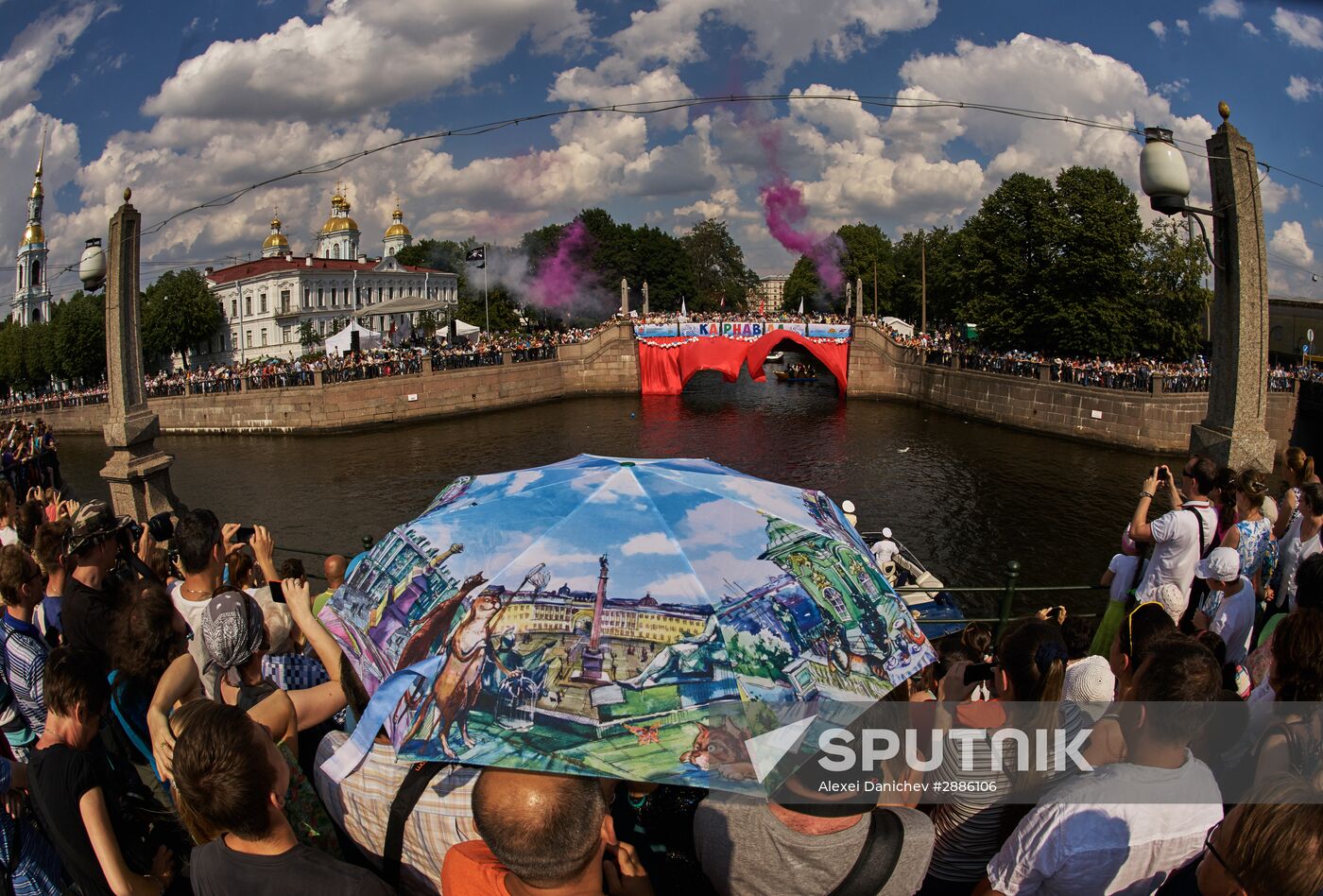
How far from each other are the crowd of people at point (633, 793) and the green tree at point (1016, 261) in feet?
106

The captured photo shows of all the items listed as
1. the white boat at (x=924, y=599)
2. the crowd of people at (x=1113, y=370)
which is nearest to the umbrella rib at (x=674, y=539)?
the white boat at (x=924, y=599)

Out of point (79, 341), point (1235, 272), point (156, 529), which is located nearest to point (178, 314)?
point (79, 341)

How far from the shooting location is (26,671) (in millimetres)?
3510

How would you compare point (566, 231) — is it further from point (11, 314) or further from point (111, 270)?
point (111, 270)

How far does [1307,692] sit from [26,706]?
4.62 meters

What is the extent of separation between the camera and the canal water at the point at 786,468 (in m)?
16.7

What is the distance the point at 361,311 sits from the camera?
50219 millimetres

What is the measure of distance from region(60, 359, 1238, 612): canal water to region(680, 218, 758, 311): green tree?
50.0 meters

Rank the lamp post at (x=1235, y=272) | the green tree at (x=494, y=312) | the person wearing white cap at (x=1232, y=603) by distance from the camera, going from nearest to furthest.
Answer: the person wearing white cap at (x=1232, y=603), the lamp post at (x=1235, y=272), the green tree at (x=494, y=312)

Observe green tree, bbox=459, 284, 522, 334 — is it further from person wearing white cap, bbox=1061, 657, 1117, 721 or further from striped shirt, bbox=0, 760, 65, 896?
person wearing white cap, bbox=1061, 657, 1117, 721

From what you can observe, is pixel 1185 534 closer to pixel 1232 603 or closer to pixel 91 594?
pixel 1232 603

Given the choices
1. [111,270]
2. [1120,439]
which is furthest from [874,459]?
[111,270]

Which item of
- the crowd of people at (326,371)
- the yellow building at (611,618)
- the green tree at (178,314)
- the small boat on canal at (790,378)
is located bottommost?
the yellow building at (611,618)

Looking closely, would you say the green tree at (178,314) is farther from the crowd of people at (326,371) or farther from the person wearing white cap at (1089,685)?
the person wearing white cap at (1089,685)
